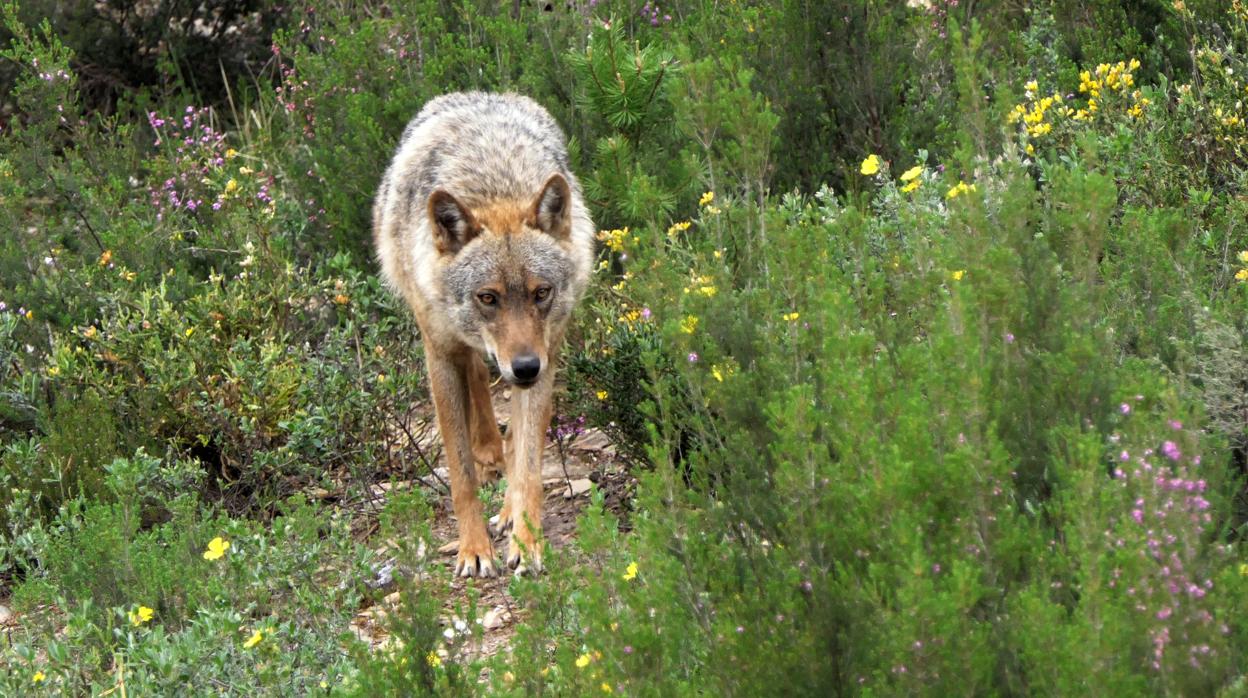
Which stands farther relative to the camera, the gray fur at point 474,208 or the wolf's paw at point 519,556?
the gray fur at point 474,208

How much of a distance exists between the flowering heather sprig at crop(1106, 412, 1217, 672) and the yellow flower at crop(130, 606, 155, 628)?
2.74 metres

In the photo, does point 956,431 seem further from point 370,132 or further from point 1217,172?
point 370,132

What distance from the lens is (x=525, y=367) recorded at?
5.46m

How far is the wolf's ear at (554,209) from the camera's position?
18.9ft

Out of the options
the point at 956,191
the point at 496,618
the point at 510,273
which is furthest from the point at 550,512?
the point at 956,191

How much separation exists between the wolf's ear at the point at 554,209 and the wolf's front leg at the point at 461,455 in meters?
0.65

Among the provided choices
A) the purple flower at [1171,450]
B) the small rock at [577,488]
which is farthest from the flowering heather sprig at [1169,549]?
the small rock at [577,488]

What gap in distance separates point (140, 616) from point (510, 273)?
1997 millimetres

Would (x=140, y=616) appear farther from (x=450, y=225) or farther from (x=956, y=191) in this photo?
A: (x=956, y=191)

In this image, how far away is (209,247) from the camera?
25.4ft

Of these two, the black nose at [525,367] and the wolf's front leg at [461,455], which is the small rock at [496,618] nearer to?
the wolf's front leg at [461,455]

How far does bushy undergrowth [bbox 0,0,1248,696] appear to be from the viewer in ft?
9.12

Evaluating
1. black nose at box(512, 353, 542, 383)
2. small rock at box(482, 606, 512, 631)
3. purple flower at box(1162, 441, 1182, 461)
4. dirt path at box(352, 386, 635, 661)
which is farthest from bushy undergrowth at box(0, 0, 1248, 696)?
small rock at box(482, 606, 512, 631)

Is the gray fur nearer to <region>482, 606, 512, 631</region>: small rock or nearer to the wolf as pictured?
the wolf
